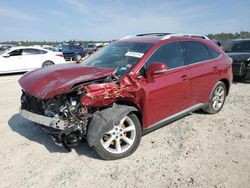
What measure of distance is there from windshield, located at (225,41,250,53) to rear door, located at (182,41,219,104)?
232 inches

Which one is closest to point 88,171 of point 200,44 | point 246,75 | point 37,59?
point 200,44

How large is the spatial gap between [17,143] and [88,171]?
165 cm

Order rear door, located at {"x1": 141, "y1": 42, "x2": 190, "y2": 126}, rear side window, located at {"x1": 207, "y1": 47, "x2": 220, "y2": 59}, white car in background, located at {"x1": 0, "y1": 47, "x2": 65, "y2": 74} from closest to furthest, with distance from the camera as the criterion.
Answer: rear door, located at {"x1": 141, "y1": 42, "x2": 190, "y2": 126} → rear side window, located at {"x1": 207, "y1": 47, "x2": 220, "y2": 59} → white car in background, located at {"x1": 0, "y1": 47, "x2": 65, "y2": 74}

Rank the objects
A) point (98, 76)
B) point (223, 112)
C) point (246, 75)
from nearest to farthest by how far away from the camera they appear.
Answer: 1. point (98, 76)
2. point (223, 112)
3. point (246, 75)

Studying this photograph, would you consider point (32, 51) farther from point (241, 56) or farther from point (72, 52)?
point (241, 56)

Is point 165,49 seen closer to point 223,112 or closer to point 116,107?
point 116,107

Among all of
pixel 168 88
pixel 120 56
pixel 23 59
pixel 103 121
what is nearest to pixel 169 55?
pixel 168 88

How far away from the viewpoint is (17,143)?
430cm

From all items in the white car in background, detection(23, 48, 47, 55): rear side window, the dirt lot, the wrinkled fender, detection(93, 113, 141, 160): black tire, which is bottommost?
the dirt lot

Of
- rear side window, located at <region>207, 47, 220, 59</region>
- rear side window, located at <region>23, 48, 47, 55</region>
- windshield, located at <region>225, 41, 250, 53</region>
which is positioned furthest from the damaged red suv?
rear side window, located at <region>23, 48, 47, 55</region>

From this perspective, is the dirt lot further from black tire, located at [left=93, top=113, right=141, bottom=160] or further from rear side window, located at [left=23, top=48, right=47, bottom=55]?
rear side window, located at [left=23, top=48, right=47, bottom=55]

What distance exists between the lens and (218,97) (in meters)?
5.70

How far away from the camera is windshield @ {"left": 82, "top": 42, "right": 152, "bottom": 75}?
4004 millimetres

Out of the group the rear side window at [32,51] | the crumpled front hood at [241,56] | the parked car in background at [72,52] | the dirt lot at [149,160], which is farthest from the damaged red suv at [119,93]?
the parked car in background at [72,52]
